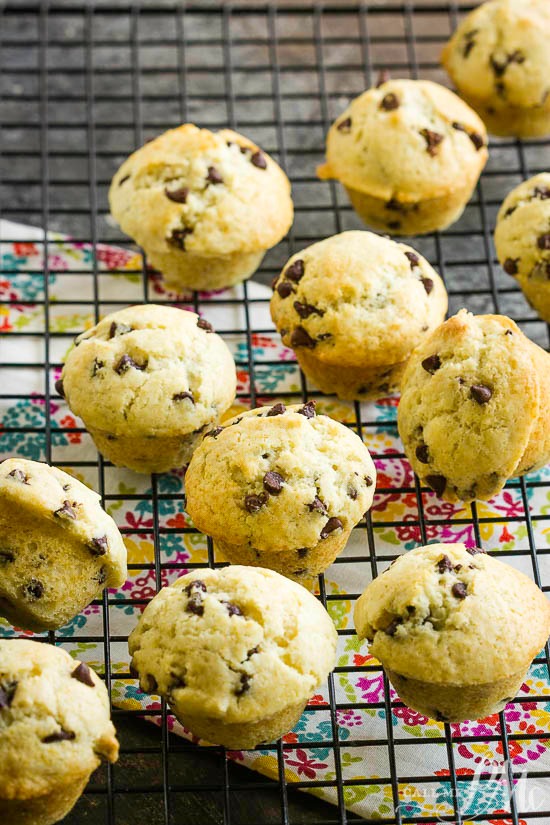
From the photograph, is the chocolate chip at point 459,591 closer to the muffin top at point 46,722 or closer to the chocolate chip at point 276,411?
the chocolate chip at point 276,411

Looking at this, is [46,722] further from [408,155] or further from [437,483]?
A: [408,155]

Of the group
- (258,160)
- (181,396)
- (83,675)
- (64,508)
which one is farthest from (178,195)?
(83,675)

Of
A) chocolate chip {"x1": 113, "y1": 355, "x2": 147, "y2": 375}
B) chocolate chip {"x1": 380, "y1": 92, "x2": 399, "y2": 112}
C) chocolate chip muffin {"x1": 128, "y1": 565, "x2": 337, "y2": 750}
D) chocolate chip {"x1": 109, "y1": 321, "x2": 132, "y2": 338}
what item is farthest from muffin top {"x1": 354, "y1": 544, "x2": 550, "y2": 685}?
chocolate chip {"x1": 380, "y1": 92, "x2": 399, "y2": 112}

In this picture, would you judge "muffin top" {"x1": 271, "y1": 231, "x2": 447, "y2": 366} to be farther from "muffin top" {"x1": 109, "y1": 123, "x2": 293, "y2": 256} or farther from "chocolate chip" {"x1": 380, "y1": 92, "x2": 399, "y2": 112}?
"chocolate chip" {"x1": 380, "y1": 92, "x2": 399, "y2": 112}

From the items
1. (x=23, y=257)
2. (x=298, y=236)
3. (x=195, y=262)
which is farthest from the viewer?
(x=298, y=236)

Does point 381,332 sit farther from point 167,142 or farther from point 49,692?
point 49,692

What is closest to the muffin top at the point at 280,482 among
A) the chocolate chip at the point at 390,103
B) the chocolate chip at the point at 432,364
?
the chocolate chip at the point at 432,364

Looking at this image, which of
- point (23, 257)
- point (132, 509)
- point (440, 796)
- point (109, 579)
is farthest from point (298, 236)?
point (440, 796)
